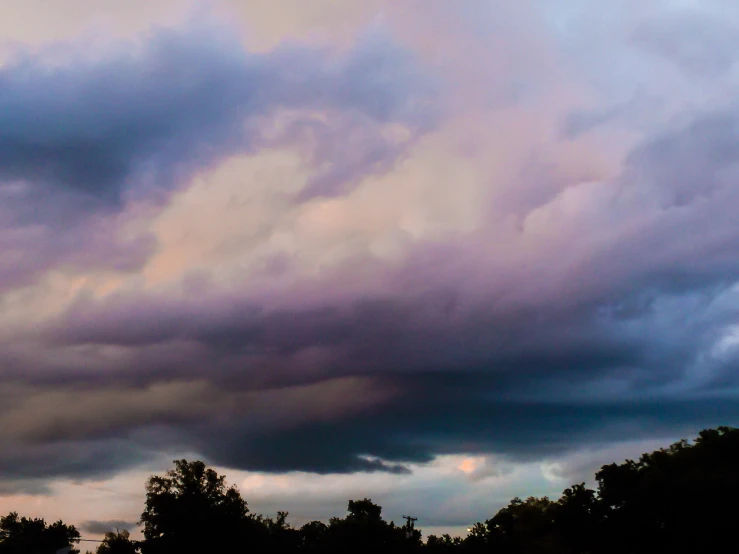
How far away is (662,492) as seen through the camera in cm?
7644

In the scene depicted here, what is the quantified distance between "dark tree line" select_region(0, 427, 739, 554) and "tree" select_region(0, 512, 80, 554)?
1.35 feet

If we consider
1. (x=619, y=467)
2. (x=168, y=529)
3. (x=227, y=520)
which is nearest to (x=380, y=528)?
(x=227, y=520)

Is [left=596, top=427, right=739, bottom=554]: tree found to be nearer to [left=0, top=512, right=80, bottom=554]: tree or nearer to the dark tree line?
the dark tree line

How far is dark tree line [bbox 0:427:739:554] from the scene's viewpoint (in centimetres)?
7277

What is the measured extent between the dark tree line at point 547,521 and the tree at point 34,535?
41cm

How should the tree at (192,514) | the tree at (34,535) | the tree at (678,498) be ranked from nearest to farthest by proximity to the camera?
1. the tree at (678,498)
2. the tree at (192,514)
3. the tree at (34,535)

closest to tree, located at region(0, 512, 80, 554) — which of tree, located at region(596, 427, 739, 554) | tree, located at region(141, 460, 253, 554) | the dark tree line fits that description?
the dark tree line

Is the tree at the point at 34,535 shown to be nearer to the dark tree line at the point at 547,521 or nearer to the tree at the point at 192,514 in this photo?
the dark tree line at the point at 547,521

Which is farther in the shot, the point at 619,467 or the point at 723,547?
the point at 619,467

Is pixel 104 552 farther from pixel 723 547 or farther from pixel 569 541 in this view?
pixel 723 547

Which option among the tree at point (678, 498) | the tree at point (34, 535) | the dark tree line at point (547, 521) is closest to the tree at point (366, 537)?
the dark tree line at point (547, 521)

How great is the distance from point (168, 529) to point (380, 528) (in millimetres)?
29867

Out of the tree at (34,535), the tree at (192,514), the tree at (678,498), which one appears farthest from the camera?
the tree at (34,535)

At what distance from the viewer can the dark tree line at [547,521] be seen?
239 feet
